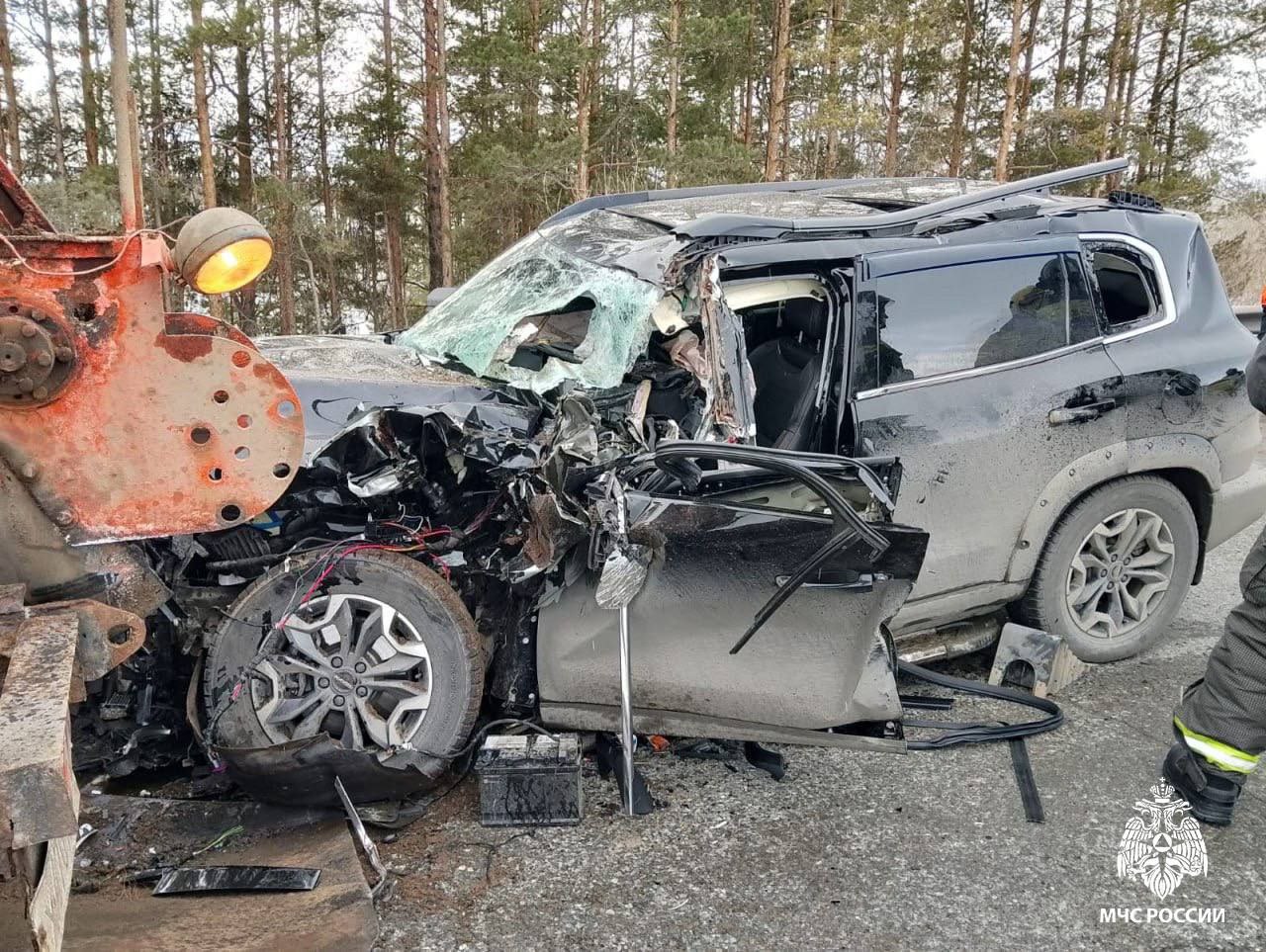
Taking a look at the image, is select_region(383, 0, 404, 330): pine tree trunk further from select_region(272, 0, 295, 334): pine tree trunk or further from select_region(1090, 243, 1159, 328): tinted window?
select_region(1090, 243, 1159, 328): tinted window

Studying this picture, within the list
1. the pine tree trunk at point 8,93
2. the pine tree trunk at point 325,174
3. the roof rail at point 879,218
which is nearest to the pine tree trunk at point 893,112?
the pine tree trunk at point 325,174

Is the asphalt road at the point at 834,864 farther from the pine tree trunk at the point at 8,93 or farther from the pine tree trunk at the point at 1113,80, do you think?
the pine tree trunk at the point at 1113,80

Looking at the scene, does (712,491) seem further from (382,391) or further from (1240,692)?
(1240,692)

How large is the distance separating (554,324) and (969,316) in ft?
5.48

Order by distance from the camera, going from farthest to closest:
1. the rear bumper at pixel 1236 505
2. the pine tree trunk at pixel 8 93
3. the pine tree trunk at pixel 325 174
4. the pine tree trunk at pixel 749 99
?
the pine tree trunk at pixel 325 174 < the pine tree trunk at pixel 749 99 < the pine tree trunk at pixel 8 93 < the rear bumper at pixel 1236 505

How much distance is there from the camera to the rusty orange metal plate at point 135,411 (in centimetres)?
203

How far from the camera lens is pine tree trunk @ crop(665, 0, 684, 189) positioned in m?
17.1

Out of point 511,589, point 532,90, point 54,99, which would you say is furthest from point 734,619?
point 54,99

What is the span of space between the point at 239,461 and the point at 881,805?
91.9 inches

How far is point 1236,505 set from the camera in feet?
14.0

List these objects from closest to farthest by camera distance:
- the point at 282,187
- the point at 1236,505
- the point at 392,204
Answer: the point at 1236,505, the point at 282,187, the point at 392,204

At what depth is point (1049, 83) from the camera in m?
23.3

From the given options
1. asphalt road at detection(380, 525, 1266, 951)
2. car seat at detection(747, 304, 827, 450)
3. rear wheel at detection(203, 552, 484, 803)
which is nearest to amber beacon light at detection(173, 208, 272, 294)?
rear wheel at detection(203, 552, 484, 803)

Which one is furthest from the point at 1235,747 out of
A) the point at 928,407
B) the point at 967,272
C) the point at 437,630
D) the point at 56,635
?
the point at 56,635
